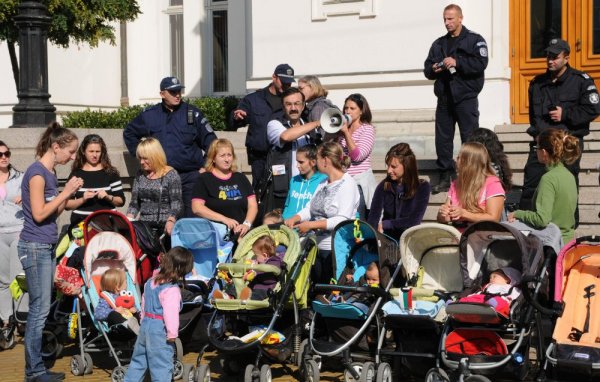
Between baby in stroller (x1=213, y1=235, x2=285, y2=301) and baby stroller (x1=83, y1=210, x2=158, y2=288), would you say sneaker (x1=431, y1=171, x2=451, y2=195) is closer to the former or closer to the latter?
baby in stroller (x1=213, y1=235, x2=285, y2=301)

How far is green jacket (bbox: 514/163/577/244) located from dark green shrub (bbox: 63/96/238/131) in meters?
9.35

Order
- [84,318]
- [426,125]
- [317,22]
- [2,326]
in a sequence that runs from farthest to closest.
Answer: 1. [317,22]
2. [426,125]
3. [2,326]
4. [84,318]

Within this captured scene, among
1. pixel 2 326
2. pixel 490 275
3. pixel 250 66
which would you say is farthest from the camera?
pixel 250 66

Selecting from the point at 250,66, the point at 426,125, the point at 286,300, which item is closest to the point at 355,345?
the point at 286,300

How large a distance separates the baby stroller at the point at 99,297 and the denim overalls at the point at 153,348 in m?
0.51

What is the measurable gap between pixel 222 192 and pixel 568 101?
3.37 metres

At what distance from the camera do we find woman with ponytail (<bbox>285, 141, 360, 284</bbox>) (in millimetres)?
9938

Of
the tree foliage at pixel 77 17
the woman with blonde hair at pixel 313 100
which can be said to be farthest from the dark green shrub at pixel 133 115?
the woman with blonde hair at pixel 313 100

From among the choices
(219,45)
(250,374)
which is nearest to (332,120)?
(250,374)

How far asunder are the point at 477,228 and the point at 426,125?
18.5 feet

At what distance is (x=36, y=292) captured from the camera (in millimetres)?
9305

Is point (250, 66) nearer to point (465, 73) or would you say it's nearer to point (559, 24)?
point (559, 24)

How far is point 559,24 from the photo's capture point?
1484 cm

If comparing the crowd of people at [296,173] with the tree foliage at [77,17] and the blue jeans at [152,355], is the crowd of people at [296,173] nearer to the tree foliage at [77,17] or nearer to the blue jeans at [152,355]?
the blue jeans at [152,355]
